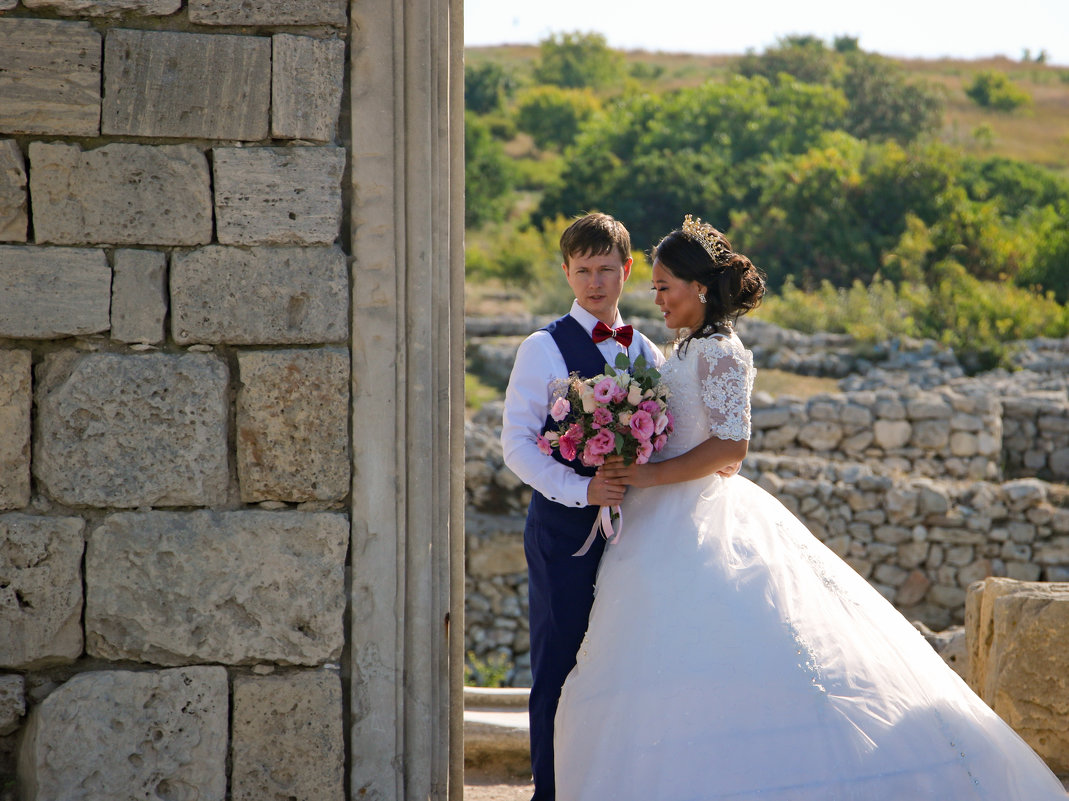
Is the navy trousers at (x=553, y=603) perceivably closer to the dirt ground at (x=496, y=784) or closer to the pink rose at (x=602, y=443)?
the pink rose at (x=602, y=443)

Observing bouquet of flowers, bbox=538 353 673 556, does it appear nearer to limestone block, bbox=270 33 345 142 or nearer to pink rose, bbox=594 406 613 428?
pink rose, bbox=594 406 613 428

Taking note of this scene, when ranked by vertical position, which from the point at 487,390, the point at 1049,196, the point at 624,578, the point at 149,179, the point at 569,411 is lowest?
the point at 487,390

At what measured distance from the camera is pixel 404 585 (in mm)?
2984

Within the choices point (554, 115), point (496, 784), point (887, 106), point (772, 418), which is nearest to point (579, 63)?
point (554, 115)

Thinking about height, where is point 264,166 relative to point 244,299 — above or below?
above

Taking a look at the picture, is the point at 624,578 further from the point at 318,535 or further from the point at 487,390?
the point at 487,390

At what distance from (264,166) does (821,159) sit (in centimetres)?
2383

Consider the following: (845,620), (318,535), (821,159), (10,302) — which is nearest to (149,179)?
(10,302)

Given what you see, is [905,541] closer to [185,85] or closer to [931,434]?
[931,434]

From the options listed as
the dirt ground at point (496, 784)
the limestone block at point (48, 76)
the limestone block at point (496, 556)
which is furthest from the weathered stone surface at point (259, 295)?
the limestone block at point (496, 556)

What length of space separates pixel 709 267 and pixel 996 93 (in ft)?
141

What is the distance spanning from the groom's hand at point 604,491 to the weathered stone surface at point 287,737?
3.03 feet

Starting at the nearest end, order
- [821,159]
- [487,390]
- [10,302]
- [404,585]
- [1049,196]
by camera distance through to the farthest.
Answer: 1. [10,302]
2. [404,585]
3. [487,390]
4. [821,159]
5. [1049,196]

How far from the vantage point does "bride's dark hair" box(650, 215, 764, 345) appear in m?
3.21
